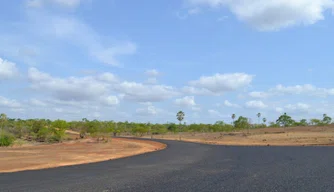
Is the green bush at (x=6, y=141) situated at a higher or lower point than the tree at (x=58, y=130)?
lower

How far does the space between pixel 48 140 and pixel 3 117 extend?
18.0 metres

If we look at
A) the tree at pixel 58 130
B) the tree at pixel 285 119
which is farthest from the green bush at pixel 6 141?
the tree at pixel 285 119

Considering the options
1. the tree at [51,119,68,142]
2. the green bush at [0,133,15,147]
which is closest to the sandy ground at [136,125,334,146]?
the tree at [51,119,68,142]

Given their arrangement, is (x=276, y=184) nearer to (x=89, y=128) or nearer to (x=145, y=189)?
(x=145, y=189)

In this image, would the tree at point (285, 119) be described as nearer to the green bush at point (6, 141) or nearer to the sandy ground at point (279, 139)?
the sandy ground at point (279, 139)

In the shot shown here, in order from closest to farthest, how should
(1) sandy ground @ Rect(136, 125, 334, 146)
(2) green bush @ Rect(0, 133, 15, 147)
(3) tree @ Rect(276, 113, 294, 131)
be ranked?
(2) green bush @ Rect(0, 133, 15, 147)
(1) sandy ground @ Rect(136, 125, 334, 146)
(3) tree @ Rect(276, 113, 294, 131)

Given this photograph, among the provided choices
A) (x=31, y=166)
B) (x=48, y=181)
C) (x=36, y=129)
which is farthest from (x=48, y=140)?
(x=48, y=181)

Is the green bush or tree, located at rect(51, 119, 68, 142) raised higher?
tree, located at rect(51, 119, 68, 142)

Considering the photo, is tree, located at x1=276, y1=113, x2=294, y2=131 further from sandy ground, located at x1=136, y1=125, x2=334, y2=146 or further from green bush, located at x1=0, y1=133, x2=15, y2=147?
green bush, located at x1=0, y1=133, x2=15, y2=147

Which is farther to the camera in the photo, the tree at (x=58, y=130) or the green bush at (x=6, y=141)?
the tree at (x=58, y=130)

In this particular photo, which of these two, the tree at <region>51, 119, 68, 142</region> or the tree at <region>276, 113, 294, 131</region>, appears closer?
the tree at <region>51, 119, 68, 142</region>

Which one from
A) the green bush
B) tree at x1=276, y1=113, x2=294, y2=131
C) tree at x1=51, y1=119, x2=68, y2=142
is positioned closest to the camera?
the green bush

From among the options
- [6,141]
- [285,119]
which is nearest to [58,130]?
[6,141]

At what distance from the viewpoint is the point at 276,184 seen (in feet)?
51.4
